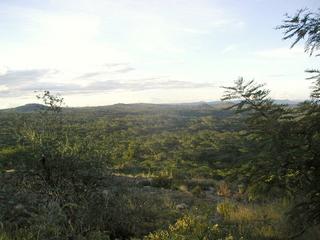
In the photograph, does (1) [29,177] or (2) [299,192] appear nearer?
(2) [299,192]

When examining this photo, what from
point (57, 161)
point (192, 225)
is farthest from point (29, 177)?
point (192, 225)

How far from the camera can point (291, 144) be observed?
22.8 feet

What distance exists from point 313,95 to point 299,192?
147 cm

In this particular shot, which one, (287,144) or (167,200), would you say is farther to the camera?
(167,200)

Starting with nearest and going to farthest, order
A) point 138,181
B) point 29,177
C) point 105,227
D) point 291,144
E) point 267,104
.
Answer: point 291,144 → point 267,104 → point 105,227 → point 29,177 → point 138,181

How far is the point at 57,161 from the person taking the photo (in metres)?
9.42

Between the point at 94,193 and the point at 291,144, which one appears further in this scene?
the point at 94,193

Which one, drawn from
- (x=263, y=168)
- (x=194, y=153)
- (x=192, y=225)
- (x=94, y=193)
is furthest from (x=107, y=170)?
(x=194, y=153)

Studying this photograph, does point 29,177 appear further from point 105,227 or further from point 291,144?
point 291,144

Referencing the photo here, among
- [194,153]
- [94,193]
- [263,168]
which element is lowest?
[194,153]

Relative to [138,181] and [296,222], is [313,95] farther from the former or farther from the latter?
[138,181]

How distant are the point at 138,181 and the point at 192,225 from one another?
8593mm

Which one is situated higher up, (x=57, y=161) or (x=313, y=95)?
(x=313, y=95)

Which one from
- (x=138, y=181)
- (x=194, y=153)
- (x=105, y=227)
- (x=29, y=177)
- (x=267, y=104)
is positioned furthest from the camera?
(x=194, y=153)
